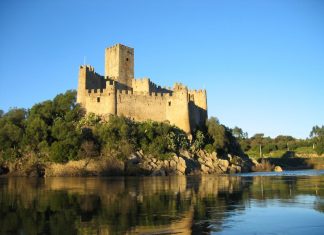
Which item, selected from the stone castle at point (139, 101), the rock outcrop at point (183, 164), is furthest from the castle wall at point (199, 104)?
the rock outcrop at point (183, 164)

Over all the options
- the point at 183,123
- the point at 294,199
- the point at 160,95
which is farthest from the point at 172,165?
the point at 294,199

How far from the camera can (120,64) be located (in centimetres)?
6731

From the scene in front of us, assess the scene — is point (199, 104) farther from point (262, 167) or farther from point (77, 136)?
point (77, 136)

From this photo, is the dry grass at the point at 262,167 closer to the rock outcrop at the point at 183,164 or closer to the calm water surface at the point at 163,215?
the rock outcrop at the point at 183,164

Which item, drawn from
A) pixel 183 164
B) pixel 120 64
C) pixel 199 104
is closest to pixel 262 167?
pixel 199 104

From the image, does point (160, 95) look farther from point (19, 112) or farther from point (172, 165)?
point (19, 112)

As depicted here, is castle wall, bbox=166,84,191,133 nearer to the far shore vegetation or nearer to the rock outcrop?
the far shore vegetation

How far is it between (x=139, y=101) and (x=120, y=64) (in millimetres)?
10420

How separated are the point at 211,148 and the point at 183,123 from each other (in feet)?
18.6

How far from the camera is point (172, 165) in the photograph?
5325 centimetres

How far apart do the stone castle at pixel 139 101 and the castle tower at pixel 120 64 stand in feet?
3.00

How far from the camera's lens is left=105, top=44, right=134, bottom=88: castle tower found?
220ft

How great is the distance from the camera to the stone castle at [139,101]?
58.7m

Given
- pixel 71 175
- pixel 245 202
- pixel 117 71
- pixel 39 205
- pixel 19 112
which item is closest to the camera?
pixel 39 205
